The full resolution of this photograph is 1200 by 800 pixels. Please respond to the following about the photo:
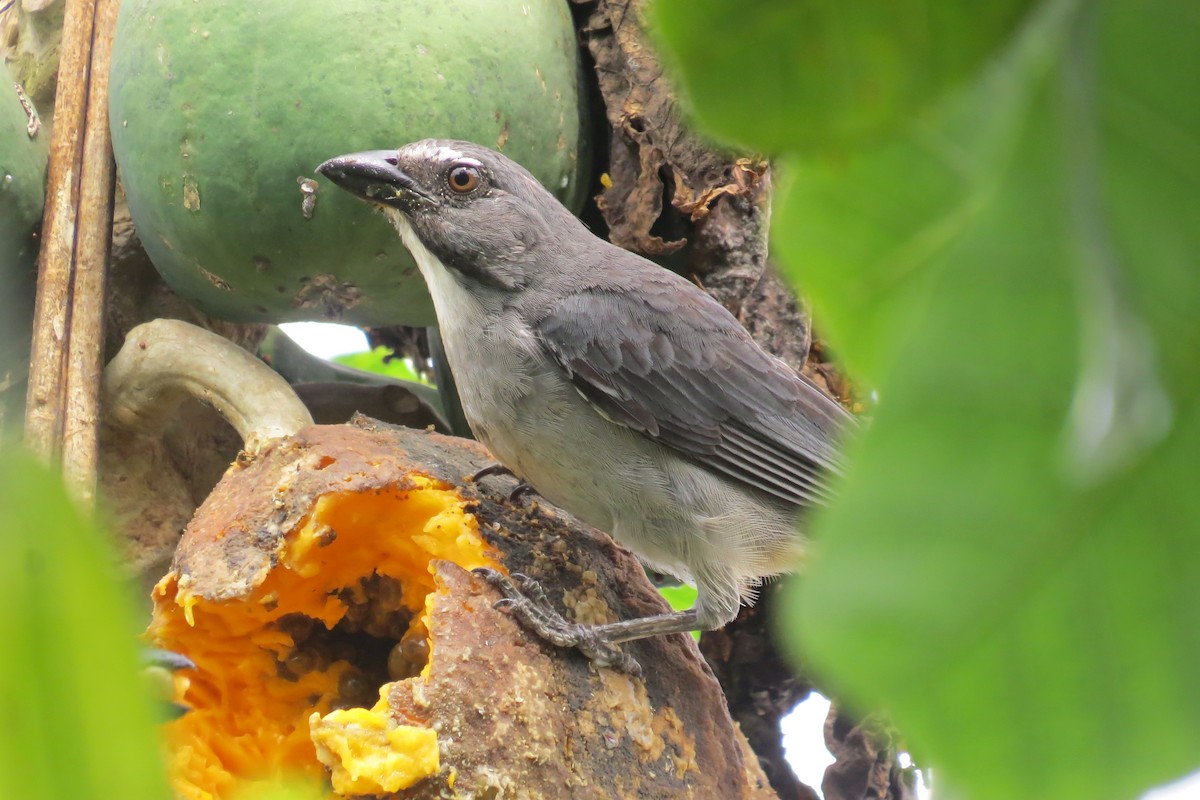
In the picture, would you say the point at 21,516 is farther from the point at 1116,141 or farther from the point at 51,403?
the point at 51,403

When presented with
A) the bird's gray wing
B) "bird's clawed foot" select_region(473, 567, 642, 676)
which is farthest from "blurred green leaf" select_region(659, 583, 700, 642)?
"bird's clawed foot" select_region(473, 567, 642, 676)

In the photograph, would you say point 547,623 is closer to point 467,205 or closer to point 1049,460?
point 467,205

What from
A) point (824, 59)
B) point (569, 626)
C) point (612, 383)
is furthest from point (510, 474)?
point (824, 59)

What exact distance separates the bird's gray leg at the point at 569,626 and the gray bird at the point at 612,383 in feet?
0.65

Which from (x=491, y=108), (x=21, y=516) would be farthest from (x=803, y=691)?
(x=21, y=516)

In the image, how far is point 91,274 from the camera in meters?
3.08

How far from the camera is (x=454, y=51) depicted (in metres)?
2.85

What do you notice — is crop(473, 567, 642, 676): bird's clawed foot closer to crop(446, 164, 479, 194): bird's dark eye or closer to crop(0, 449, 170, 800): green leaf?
crop(446, 164, 479, 194): bird's dark eye

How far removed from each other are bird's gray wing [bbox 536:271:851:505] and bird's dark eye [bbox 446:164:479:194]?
401 millimetres

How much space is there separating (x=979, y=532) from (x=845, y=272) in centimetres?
21

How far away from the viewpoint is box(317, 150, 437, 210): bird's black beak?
9.25 feet

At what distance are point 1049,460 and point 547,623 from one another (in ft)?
6.75

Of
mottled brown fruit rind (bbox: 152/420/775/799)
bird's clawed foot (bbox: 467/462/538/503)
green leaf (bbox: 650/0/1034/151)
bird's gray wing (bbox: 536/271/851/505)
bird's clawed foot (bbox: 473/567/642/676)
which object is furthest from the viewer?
bird's gray wing (bbox: 536/271/851/505)

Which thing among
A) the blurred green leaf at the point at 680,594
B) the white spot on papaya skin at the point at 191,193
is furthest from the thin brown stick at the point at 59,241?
the blurred green leaf at the point at 680,594
